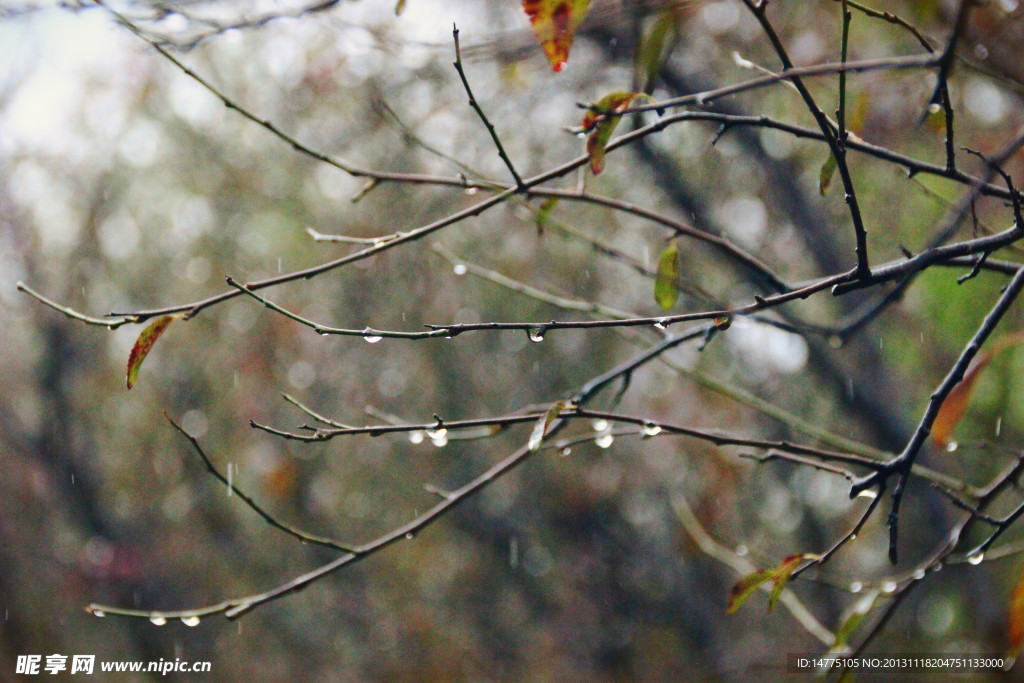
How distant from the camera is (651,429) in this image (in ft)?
2.95

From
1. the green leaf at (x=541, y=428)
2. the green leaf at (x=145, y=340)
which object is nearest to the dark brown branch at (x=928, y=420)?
the green leaf at (x=541, y=428)

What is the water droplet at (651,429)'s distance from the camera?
0.88 metres

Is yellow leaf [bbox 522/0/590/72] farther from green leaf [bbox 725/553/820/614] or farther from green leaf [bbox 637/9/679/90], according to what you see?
green leaf [bbox 725/553/820/614]

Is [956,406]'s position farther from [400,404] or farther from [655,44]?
[400,404]

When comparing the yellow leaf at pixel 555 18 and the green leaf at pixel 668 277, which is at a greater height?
the yellow leaf at pixel 555 18

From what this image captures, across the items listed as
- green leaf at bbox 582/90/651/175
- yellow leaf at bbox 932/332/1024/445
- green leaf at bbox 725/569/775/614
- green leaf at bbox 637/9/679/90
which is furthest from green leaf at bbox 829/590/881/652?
green leaf at bbox 637/9/679/90

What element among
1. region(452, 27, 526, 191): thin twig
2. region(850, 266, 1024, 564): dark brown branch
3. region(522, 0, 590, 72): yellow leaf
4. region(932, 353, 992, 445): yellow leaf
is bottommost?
region(850, 266, 1024, 564): dark brown branch

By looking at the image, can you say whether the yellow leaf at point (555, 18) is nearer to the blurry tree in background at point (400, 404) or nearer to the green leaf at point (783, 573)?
the green leaf at point (783, 573)

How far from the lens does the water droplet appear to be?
88cm

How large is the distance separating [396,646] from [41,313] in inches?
148

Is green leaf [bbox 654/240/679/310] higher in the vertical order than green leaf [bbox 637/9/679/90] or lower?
lower

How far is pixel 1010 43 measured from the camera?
190 centimetres

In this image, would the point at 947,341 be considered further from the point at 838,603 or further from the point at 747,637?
the point at 747,637
